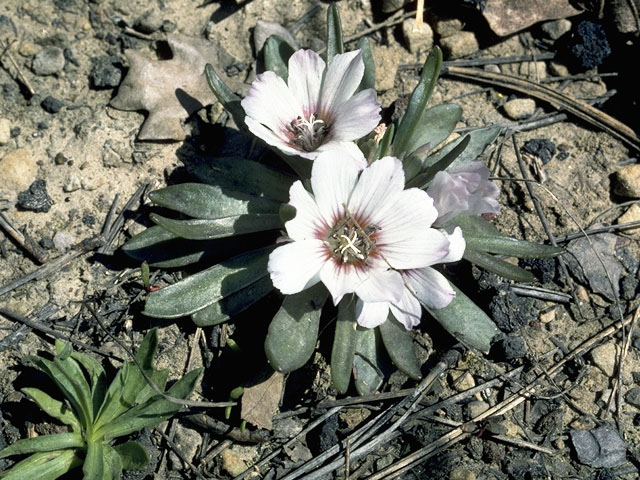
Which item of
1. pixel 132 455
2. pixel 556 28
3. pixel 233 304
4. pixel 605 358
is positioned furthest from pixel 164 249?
pixel 556 28

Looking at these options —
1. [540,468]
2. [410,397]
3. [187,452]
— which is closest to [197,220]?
[187,452]

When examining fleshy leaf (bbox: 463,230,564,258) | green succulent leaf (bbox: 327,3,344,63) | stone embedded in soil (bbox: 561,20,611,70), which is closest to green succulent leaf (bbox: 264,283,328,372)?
fleshy leaf (bbox: 463,230,564,258)

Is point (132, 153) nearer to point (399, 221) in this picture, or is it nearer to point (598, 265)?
point (399, 221)

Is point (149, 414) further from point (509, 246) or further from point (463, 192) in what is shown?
point (509, 246)

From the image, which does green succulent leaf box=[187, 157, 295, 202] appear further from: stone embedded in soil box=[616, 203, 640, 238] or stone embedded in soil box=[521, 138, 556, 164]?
stone embedded in soil box=[616, 203, 640, 238]

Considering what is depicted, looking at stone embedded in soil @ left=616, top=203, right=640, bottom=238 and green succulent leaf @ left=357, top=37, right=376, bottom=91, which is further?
stone embedded in soil @ left=616, top=203, right=640, bottom=238

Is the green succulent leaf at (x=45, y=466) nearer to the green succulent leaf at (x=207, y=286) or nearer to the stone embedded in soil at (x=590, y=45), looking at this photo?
the green succulent leaf at (x=207, y=286)

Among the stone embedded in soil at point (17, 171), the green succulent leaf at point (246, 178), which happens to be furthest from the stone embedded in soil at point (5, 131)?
the green succulent leaf at point (246, 178)
